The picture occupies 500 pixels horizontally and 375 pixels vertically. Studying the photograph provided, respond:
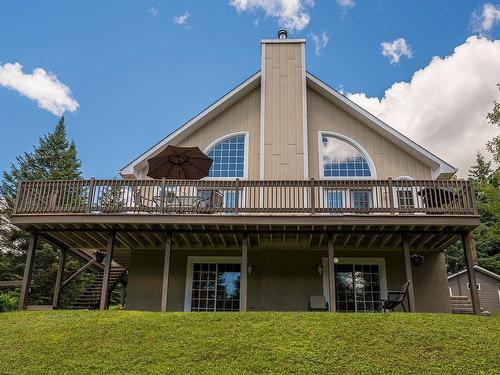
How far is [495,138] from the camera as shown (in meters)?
13.5

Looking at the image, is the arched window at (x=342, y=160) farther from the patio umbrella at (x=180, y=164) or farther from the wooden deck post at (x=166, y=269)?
the wooden deck post at (x=166, y=269)

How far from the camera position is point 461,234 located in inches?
427

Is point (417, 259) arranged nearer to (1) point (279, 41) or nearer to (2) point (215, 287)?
(2) point (215, 287)

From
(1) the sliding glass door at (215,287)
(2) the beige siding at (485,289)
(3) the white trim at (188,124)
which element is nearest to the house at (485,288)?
(2) the beige siding at (485,289)

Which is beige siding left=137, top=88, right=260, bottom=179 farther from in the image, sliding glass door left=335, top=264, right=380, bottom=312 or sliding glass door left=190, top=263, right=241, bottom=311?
sliding glass door left=335, top=264, right=380, bottom=312

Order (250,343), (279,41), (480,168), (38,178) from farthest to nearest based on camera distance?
(480,168) → (38,178) → (279,41) → (250,343)

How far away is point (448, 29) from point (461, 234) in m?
14.0

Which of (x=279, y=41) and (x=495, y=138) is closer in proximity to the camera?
(x=495, y=138)

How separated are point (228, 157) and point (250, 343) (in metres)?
7.30

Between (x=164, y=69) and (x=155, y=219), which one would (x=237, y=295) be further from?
(x=164, y=69)

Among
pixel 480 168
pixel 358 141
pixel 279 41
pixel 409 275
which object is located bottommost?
pixel 409 275

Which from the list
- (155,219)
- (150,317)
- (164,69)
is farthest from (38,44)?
(150,317)

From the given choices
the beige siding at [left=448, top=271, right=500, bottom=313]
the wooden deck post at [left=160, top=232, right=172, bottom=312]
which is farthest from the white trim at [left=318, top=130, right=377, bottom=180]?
the beige siding at [left=448, top=271, right=500, bottom=313]

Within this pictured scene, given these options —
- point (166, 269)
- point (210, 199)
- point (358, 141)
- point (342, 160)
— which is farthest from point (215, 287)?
point (358, 141)
